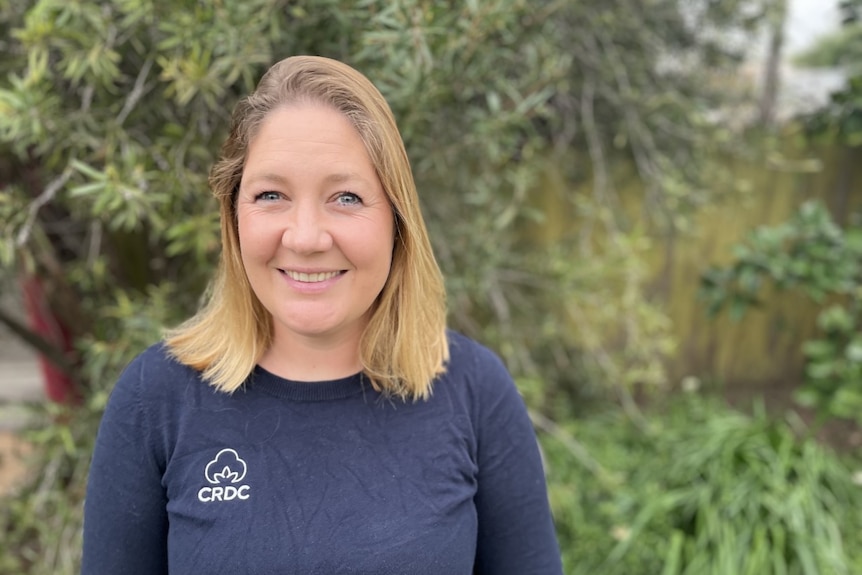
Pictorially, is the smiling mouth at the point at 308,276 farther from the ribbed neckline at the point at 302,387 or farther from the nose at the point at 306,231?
the ribbed neckline at the point at 302,387

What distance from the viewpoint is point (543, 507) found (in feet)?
4.62

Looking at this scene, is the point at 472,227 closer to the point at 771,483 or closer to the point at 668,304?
the point at 771,483

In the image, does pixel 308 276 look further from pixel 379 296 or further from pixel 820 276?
pixel 820 276

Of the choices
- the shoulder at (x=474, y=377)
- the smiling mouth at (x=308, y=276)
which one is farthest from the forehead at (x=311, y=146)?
the shoulder at (x=474, y=377)

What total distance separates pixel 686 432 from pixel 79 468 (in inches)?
110

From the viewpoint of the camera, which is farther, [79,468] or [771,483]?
[771,483]

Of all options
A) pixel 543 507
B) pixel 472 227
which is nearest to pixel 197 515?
pixel 543 507

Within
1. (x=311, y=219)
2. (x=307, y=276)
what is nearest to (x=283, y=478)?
(x=307, y=276)

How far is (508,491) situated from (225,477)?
557 millimetres

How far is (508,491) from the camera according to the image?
1.36 m

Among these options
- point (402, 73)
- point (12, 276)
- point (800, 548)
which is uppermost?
point (402, 73)

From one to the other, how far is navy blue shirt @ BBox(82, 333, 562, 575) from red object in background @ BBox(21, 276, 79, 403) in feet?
6.08

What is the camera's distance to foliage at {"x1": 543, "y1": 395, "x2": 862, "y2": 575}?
8.48 feet

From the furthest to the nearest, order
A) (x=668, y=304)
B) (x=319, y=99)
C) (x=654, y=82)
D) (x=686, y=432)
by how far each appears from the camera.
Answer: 1. (x=668, y=304)
2. (x=686, y=432)
3. (x=654, y=82)
4. (x=319, y=99)
